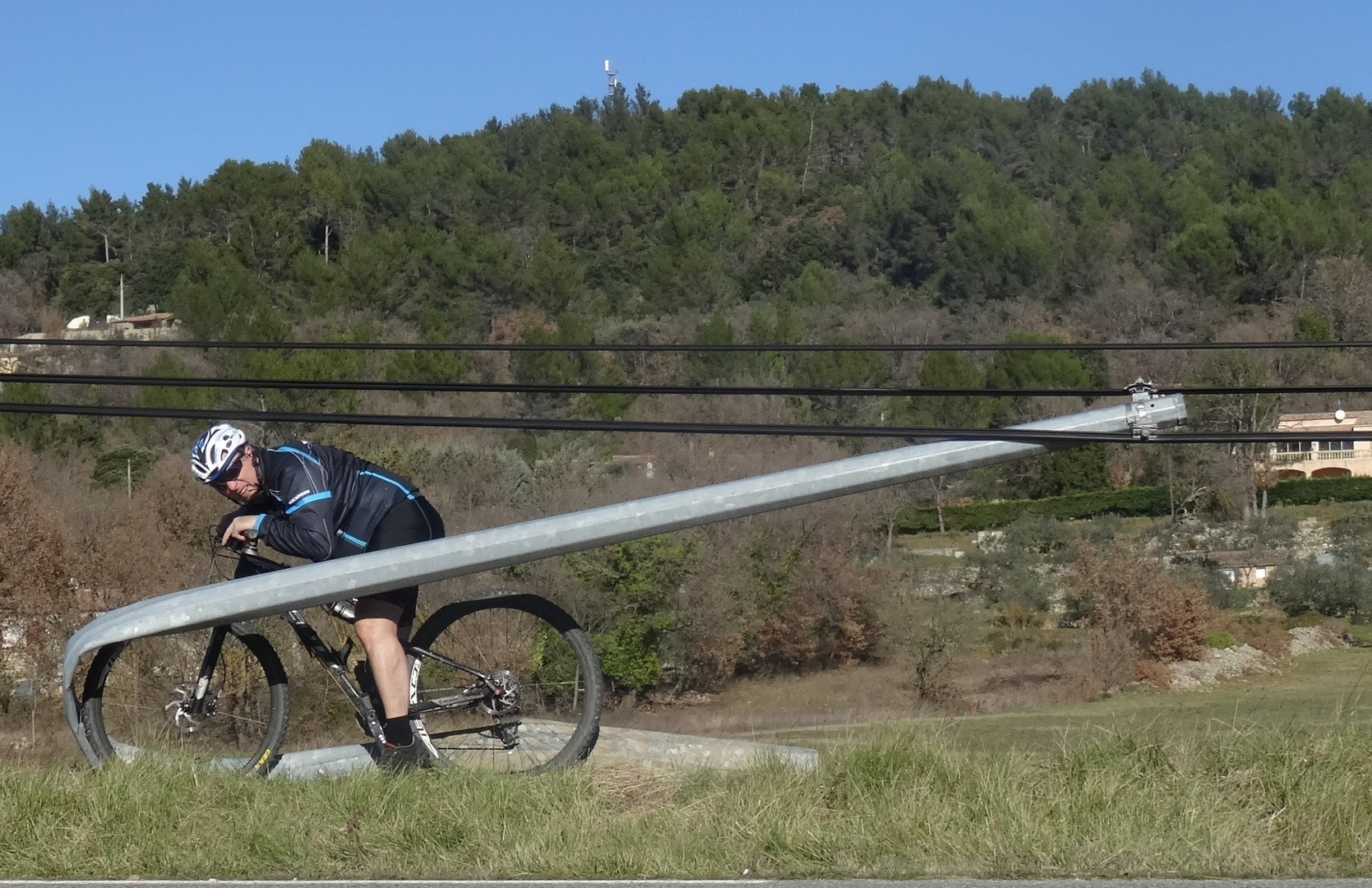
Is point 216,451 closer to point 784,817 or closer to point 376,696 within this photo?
point 376,696

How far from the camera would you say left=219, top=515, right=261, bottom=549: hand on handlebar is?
546 centimetres

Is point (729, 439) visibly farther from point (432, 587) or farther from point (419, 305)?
point (419, 305)

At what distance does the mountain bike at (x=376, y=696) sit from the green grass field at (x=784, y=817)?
1.67 ft

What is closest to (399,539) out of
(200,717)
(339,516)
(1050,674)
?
(339,516)

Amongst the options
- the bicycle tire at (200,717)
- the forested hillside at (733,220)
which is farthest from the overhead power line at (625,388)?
the forested hillside at (733,220)

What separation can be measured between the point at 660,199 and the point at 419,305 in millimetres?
24013

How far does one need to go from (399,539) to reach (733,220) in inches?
2860

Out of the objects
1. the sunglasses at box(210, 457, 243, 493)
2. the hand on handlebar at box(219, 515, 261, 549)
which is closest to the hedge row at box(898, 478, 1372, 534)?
the hand on handlebar at box(219, 515, 261, 549)

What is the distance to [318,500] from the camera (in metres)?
5.36

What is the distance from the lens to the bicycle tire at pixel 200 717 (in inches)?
223

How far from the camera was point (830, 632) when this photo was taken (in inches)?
1404

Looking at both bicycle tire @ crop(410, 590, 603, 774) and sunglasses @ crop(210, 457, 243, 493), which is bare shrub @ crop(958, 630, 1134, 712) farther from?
sunglasses @ crop(210, 457, 243, 493)

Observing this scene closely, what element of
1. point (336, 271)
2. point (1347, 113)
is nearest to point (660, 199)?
point (336, 271)

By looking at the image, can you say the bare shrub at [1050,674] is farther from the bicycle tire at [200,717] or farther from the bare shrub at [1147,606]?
the bicycle tire at [200,717]
